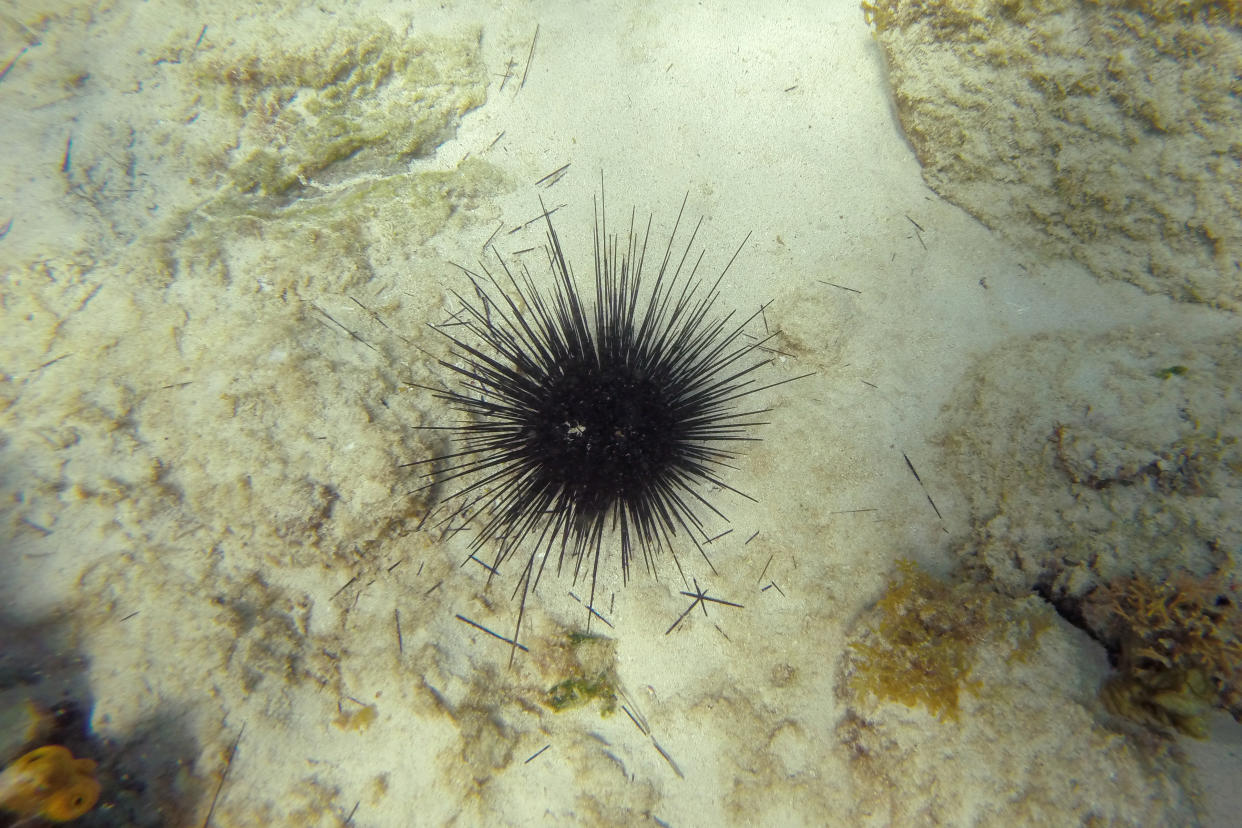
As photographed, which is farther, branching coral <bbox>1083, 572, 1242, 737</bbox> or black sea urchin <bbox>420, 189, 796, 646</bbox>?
black sea urchin <bbox>420, 189, 796, 646</bbox>

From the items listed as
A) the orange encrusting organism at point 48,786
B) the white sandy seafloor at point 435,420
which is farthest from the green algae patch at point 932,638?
the orange encrusting organism at point 48,786

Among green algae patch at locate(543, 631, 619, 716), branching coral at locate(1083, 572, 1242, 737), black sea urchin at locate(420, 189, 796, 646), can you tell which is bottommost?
branching coral at locate(1083, 572, 1242, 737)

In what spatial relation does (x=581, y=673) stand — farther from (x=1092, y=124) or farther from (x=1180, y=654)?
(x=1092, y=124)

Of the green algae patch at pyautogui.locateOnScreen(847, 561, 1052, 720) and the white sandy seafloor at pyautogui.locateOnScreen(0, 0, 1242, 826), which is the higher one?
the white sandy seafloor at pyautogui.locateOnScreen(0, 0, 1242, 826)

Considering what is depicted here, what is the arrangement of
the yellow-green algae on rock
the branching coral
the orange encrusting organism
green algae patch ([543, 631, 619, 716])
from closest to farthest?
the branching coral < the orange encrusting organism < the yellow-green algae on rock < green algae patch ([543, 631, 619, 716])

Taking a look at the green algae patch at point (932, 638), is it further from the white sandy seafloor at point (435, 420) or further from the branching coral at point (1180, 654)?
the branching coral at point (1180, 654)

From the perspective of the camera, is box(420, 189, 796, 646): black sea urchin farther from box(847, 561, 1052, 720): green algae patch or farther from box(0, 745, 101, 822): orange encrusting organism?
box(0, 745, 101, 822): orange encrusting organism

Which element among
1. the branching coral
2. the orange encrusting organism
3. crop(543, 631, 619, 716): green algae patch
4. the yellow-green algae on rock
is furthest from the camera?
crop(543, 631, 619, 716): green algae patch

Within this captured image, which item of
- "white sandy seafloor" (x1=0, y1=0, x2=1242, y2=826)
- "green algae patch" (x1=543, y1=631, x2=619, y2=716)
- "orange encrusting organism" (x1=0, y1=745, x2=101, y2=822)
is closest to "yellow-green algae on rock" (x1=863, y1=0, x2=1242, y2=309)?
"white sandy seafloor" (x1=0, y1=0, x2=1242, y2=826)
